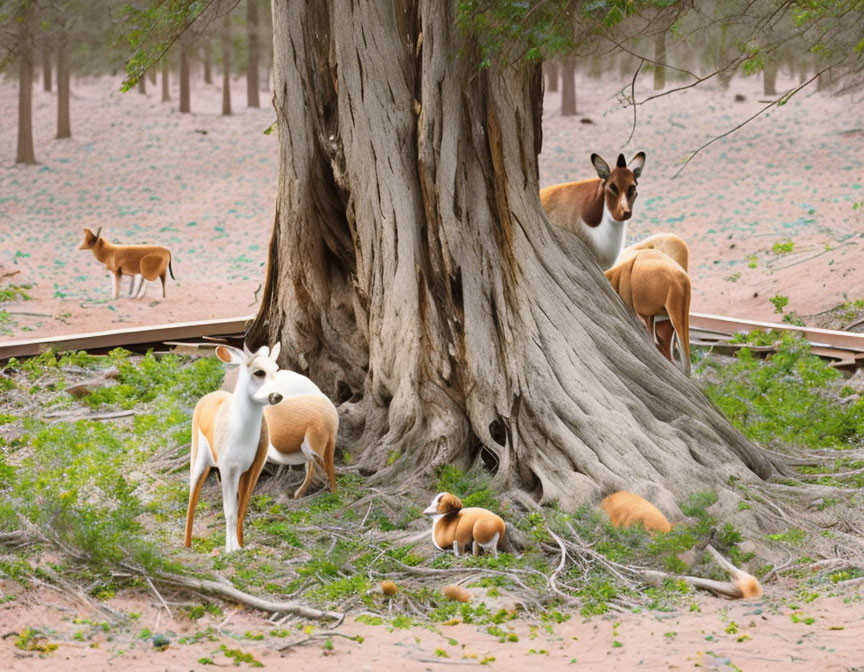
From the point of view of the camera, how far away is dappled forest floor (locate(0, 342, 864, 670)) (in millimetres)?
4754

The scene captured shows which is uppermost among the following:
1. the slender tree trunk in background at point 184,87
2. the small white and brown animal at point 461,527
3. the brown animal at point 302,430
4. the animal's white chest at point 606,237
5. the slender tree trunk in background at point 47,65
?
the slender tree trunk in background at point 47,65

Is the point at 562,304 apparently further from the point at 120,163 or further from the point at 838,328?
the point at 120,163

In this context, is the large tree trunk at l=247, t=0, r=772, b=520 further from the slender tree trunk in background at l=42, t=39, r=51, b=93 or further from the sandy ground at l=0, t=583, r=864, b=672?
the slender tree trunk in background at l=42, t=39, r=51, b=93

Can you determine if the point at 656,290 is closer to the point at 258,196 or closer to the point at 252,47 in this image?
the point at 258,196

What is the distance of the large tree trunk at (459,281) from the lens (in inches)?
277

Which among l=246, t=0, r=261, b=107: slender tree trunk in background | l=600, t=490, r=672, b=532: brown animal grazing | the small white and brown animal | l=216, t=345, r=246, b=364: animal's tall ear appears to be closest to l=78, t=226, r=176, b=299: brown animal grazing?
l=216, t=345, r=246, b=364: animal's tall ear

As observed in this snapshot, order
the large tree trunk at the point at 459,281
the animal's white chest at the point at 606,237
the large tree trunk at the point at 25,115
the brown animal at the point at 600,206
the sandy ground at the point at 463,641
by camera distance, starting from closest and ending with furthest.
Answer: the sandy ground at the point at 463,641 < the large tree trunk at the point at 459,281 < the brown animal at the point at 600,206 < the animal's white chest at the point at 606,237 < the large tree trunk at the point at 25,115

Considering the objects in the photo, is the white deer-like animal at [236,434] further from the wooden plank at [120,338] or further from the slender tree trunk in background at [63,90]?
the slender tree trunk in background at [63,90]

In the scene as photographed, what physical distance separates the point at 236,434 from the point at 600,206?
11.2 ft

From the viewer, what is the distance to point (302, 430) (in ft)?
21.6

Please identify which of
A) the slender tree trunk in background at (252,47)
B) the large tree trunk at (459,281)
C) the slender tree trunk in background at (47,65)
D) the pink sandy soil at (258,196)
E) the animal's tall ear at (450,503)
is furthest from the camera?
the slender tree trunk in background at (47,65)

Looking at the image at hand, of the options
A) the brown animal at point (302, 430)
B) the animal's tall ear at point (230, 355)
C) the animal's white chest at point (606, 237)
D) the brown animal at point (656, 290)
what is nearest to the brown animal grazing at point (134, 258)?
the brown animal at point (656, 290)

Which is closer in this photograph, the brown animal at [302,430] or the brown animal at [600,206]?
the brown animal at [302,430]

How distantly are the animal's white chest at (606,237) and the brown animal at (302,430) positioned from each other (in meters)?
Answer: 2.50
